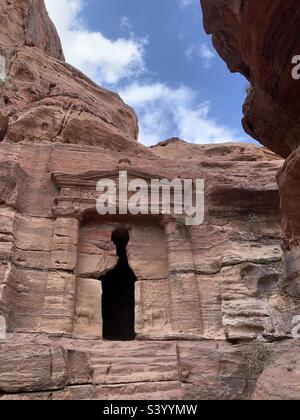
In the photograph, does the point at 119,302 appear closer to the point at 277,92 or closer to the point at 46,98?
the point at 46,98

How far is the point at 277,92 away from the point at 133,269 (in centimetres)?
701

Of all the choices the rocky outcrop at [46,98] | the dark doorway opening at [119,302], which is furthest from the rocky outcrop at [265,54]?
the rocky outcrop at [46,98]

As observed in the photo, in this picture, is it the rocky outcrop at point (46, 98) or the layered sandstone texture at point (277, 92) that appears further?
the rocky outcrop at point (46, 98)

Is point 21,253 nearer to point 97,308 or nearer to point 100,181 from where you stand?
point 97,308

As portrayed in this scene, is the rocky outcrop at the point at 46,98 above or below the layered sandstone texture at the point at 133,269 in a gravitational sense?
above

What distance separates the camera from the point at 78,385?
8.50 meters

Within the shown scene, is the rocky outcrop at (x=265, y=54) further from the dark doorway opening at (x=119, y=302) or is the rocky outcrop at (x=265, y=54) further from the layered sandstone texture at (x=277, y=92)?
the dark doorway opening at (x=119, y=302)

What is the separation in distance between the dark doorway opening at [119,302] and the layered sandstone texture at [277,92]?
8.78 meters

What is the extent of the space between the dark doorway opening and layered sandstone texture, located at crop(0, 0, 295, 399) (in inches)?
115

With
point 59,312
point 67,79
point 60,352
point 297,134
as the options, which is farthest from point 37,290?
point 67,79

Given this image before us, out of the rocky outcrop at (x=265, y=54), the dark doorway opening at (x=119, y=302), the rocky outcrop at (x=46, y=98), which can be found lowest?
the dark doorway opening at (x=119, y=302)

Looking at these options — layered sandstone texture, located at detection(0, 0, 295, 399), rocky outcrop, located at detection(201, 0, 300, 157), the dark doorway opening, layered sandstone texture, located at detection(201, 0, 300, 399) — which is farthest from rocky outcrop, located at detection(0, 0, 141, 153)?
layered sandstone texture, located at detection(201, 0, 300, 399)

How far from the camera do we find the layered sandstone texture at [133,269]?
846 centimetres

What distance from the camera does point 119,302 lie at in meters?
15.2
